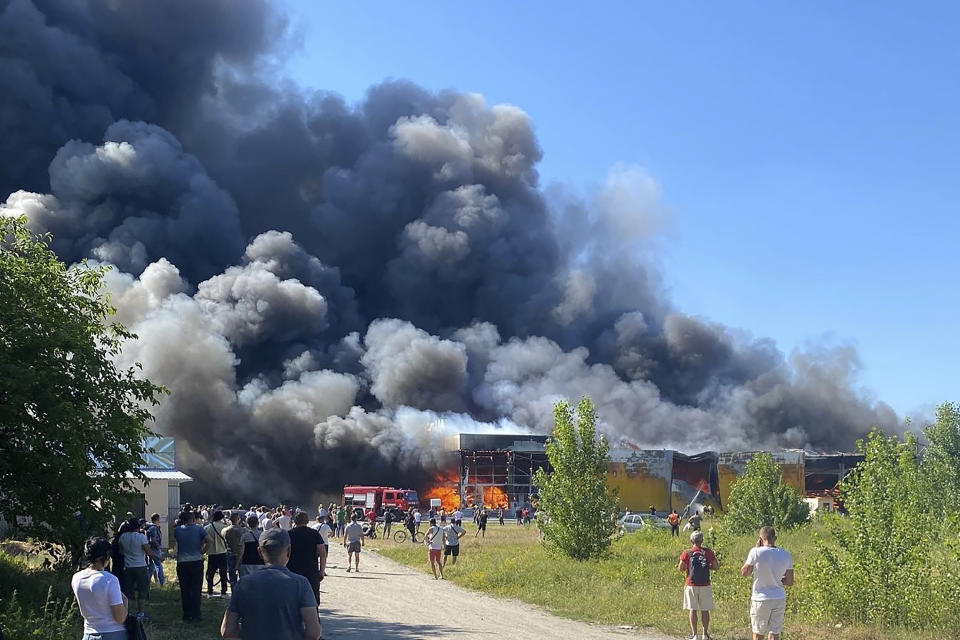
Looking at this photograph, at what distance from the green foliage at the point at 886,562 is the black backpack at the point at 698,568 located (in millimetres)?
2797

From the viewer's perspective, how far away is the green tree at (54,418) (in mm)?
16781

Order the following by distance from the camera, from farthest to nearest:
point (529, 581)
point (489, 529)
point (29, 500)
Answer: point (489, 529) < point (529, 581) < point (29, 500)

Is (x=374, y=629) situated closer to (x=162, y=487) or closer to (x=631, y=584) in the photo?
(x=631, y=584)

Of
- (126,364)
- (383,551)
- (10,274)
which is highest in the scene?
(126,364)

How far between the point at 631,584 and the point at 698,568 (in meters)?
8.01

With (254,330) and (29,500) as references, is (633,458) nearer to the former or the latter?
(254,330)

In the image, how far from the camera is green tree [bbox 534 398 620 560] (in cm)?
2800

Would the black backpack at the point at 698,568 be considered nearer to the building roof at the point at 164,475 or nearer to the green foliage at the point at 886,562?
the green foliage at the point at 886,562

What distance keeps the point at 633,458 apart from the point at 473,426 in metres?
12.2

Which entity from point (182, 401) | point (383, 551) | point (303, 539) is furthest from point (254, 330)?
point (303, 539)

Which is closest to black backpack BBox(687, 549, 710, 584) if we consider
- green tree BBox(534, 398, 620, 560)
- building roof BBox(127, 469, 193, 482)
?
green tree BBox(534, 398, 620, 560)

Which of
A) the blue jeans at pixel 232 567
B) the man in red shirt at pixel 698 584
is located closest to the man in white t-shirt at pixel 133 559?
the blue jeans at pixel 232 567

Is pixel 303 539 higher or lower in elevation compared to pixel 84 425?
lower

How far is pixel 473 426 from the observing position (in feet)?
244
